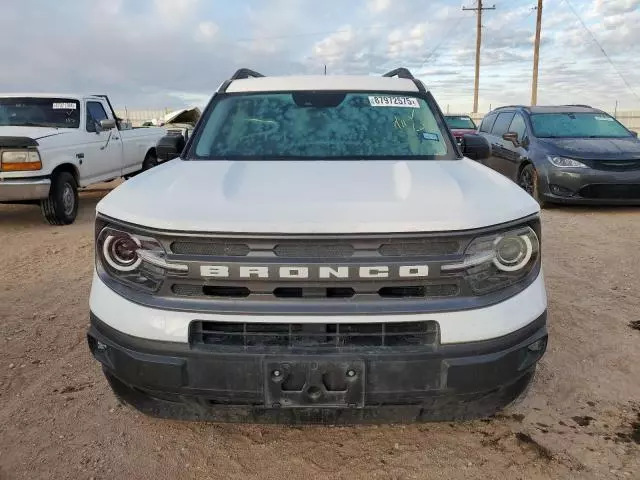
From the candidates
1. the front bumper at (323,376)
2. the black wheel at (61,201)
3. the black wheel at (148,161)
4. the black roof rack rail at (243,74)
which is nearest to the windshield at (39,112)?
the black wheel at (61,201)

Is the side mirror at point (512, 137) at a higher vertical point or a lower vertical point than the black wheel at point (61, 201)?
higher

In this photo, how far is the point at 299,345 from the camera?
7.15ft

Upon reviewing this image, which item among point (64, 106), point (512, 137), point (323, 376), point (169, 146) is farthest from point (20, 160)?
point (512, 137)

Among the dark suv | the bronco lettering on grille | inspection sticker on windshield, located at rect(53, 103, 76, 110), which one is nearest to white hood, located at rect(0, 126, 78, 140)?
inspection sticker on windshield, located at rect(53, 103, 76, 110)

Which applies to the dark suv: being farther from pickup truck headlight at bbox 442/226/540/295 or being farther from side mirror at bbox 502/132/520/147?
pickup truck headlight at bbox 442/226/540/295

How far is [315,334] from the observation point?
7.18 feet

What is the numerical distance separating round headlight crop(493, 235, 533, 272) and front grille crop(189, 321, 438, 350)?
40cm

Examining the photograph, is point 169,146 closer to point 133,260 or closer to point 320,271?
point 133,260

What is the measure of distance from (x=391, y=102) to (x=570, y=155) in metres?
5.78

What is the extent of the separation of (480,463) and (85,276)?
14.0ft

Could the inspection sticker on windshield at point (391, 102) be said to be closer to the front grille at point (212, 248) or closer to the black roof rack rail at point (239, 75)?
the black roof rack rail at point (239, 75)

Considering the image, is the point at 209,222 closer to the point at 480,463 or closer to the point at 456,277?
the point at 456,277

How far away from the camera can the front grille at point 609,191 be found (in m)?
8.38

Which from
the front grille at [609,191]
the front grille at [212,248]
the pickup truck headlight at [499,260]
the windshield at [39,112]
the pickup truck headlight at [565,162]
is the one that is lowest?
the front grille at [609,191]
